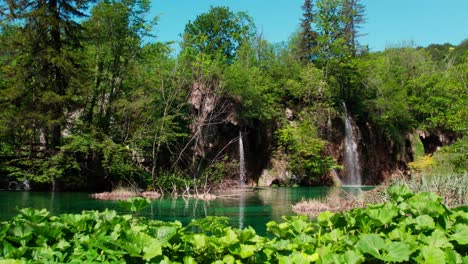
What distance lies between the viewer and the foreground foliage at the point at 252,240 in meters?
3.06

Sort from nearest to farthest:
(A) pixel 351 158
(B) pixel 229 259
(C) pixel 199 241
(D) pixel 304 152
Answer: (B) pixel 229 259
(C) pixel 199 241
(D) pixel 304 152
(A) pixel 351 158

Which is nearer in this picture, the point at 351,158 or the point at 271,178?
the point at 271,178

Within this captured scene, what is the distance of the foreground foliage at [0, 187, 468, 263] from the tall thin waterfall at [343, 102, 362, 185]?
117 feet

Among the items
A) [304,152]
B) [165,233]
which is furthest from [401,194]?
[304,152]

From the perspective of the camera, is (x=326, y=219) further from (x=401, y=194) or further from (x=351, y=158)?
(x=351, y=158)

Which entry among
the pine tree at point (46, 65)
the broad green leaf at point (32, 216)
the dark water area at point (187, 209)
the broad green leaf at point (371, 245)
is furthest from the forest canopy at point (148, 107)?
the broad green leaf at point (371, 245)

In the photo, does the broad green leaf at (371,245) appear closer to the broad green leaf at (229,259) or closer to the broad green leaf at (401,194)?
the broad green leaf at (229,259)

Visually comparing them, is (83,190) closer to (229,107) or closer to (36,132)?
(36,132)

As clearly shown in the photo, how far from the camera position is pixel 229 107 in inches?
1320

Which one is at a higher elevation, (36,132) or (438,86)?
(438,86)

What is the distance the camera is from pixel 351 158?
130ft

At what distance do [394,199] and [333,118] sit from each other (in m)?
36.6

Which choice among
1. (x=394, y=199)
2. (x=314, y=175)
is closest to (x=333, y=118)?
(x=314, y=175)

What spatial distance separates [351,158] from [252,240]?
37.5 metres
